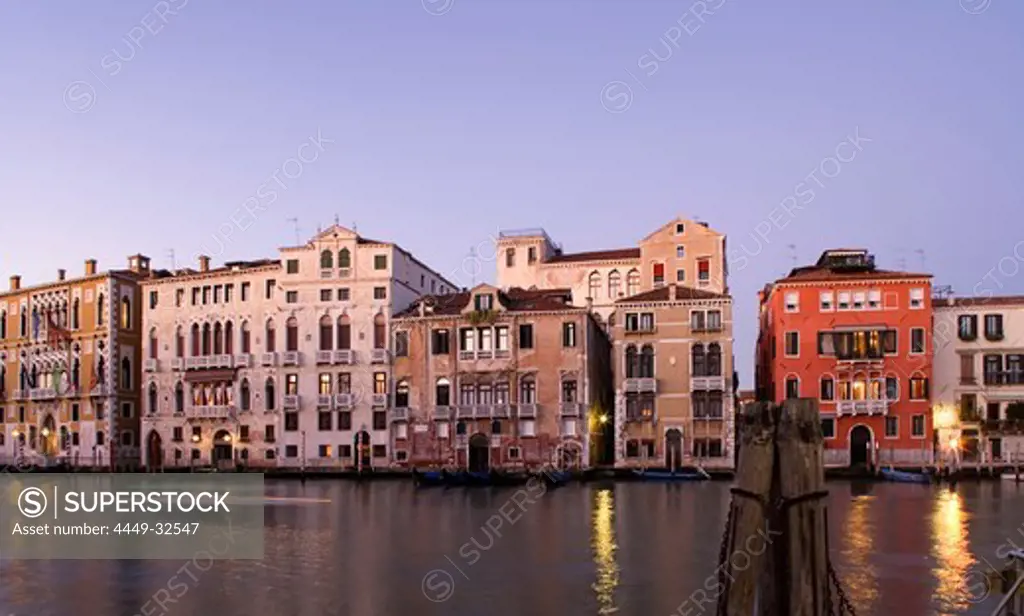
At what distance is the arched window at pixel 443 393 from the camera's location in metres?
44.3

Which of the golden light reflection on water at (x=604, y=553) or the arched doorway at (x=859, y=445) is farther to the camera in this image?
the arched doorway at (x=859, y=445)

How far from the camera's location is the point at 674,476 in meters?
39.6

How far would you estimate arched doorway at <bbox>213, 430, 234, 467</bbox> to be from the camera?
47.4 meters

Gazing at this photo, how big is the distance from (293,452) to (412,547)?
27845mm

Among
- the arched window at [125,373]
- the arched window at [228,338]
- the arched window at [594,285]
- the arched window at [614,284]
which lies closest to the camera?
the arched window at [228,338]

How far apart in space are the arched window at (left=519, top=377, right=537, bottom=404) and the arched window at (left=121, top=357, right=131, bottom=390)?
21309 mm

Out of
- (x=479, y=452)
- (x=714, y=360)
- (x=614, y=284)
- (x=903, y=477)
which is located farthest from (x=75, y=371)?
(x=903, y=477)

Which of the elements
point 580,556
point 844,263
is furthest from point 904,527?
point 844,263

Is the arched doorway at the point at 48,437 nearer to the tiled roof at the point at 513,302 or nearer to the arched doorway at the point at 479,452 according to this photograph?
the tiled roof at the point at 513,302

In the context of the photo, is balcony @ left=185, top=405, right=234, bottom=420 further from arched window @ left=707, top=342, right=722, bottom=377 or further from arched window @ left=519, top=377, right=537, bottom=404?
arched window @ left=707, top=342, right=722, bottom=377

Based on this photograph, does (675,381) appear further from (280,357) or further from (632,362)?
(280,357)

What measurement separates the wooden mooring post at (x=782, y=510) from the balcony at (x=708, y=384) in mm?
36219

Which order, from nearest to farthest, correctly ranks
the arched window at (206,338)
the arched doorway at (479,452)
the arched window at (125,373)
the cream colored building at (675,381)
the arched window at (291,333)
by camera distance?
the cream colored building at (675,381) → the arched doorway at (479,452) → the arched window at (291,333) → the arched window at (206,338) → the arched window at (125,373)

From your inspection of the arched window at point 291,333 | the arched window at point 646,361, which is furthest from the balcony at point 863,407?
the arched window at point 291,333
